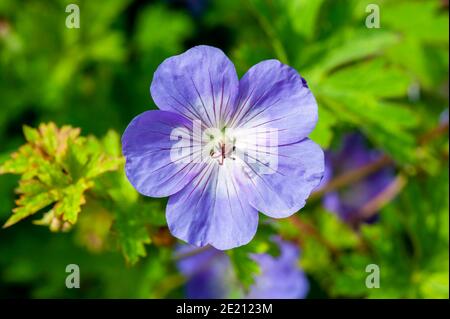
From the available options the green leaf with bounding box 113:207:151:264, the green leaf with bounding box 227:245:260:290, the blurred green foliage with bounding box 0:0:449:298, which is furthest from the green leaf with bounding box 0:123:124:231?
the green leaf with bounding box 227:245:260:290

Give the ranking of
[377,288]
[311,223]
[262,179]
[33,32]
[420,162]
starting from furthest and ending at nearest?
[33,32]
[311,223]
[420,162]
[377,288]
[262,179]

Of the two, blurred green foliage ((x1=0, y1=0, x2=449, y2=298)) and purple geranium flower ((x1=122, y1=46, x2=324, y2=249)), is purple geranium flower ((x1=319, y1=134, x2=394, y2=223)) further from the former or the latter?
purple geranium flower ((x1=122, y1=46, x2=324, y2=249))

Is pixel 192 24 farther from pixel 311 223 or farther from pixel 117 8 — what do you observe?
pixel 311 223


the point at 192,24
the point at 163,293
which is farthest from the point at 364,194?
the point at 192,24

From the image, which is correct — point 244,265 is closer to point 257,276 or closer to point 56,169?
point 56,169

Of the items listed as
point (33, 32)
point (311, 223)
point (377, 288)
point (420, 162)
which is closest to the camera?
point (377, 288)

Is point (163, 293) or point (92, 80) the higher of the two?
point (92, 80)
